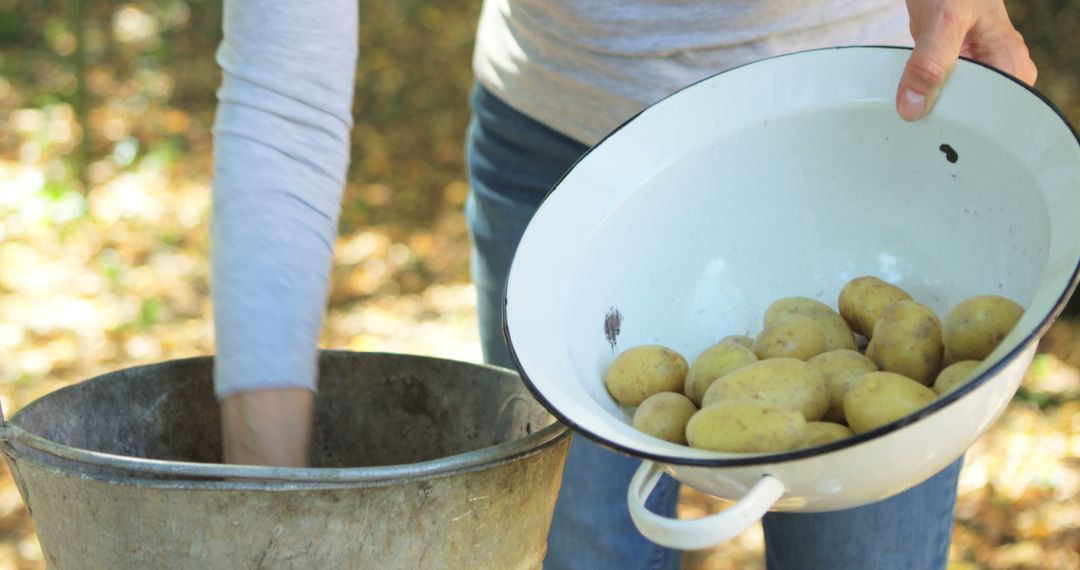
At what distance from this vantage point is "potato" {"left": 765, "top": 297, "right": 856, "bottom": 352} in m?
0.98

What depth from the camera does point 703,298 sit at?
1.08 meters

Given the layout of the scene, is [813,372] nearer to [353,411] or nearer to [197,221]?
[353,411]

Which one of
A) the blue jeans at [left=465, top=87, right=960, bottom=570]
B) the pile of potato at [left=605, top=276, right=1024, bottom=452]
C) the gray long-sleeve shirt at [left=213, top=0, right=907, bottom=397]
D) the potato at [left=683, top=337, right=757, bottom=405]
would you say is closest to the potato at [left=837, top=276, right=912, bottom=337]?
the pile of potato at [left=605, top=276, right=1024, bottom=452]

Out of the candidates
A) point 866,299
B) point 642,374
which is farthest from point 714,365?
point 866,299

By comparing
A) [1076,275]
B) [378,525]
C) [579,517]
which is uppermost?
[1076,275]

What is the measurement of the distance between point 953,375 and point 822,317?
182 mm

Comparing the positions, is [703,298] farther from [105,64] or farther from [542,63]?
[105,64]

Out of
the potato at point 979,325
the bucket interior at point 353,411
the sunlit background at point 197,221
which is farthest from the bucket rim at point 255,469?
the sunlit background at point 197,221

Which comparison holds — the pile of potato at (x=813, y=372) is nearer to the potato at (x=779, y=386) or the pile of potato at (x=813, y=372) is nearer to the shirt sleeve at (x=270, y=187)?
the potato at (x=779, y=386)

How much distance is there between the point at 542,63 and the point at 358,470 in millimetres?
642

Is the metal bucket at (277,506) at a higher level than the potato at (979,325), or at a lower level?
lower

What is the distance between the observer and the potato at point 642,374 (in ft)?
3.03

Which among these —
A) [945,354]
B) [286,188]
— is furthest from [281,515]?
[945,354]

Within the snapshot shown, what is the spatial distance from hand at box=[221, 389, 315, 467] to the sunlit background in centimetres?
169
